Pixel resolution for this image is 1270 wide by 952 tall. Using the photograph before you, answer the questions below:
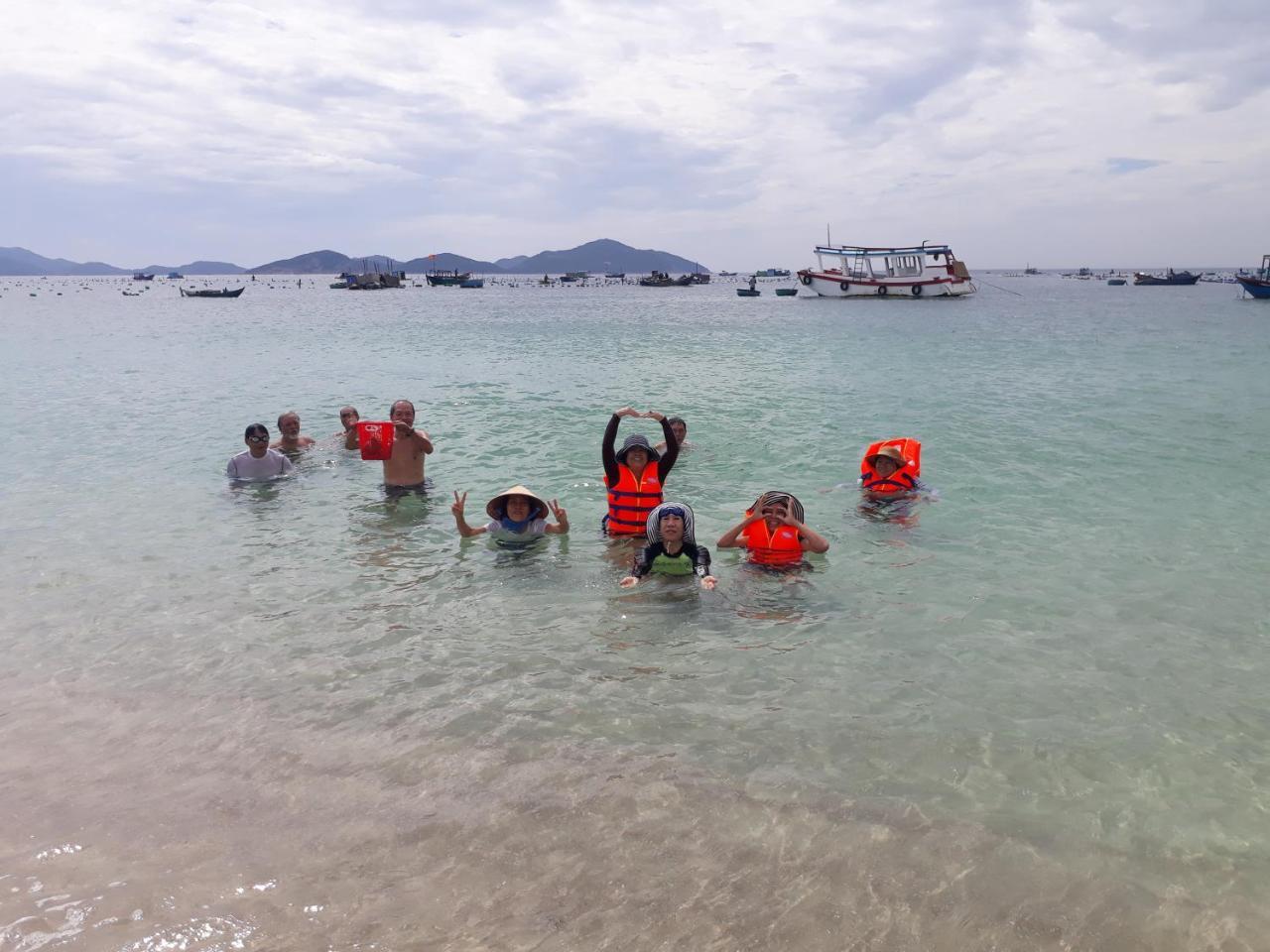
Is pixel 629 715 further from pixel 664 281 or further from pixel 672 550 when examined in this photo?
pixel 664 281

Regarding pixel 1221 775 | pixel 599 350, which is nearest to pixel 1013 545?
pixel 1221 775

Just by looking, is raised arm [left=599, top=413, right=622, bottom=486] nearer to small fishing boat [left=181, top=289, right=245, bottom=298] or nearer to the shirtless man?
the shirtless man

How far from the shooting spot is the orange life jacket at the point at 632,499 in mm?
8625

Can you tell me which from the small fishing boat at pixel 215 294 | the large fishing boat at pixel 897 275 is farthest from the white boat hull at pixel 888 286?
the small fishing boat at pixel 215 294

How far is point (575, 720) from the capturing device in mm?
5430

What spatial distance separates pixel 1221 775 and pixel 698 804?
318 cm

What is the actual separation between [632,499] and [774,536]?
1.62 meters

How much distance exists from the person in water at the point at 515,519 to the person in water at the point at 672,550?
141 cm

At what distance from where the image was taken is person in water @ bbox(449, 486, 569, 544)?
872 centimetres

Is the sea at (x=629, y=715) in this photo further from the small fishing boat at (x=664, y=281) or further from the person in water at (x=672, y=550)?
the small fishing boat at (x=664, y=281)

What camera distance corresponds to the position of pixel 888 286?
71.1 meters

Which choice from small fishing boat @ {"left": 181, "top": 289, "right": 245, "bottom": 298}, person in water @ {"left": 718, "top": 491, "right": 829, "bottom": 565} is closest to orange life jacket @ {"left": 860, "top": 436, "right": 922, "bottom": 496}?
person in water @ {"left": 718, "top": 491, "right": 829, "bottom": 565}

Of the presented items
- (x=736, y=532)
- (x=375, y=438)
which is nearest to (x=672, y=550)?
(x=736, y=532)

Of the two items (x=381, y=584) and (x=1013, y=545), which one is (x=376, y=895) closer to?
(x=381, y=584)
